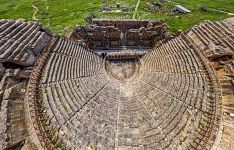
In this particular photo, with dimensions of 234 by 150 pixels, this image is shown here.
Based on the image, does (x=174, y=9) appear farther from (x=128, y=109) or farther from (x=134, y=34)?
(x=128, y=109)

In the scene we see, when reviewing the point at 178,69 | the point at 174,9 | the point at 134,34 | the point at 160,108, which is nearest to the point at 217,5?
the point at 174,9

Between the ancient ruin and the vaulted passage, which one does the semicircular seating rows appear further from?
the vaulted passage

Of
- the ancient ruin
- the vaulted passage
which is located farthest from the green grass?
the ancient ruin

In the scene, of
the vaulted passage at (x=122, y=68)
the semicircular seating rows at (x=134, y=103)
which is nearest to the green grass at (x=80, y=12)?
the vaulted passage at (x=122, y=68)

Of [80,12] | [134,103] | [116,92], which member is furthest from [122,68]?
[80,12]

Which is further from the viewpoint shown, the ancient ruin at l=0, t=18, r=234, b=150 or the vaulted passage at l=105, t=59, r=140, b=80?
the vaulted passage at l=105, t=59, r=140, b=80

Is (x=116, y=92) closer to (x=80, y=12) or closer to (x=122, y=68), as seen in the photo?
(x=122, y=68)

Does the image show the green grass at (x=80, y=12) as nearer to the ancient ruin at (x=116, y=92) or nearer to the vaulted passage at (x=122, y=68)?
the vaulted passage at (x=122, y=68)

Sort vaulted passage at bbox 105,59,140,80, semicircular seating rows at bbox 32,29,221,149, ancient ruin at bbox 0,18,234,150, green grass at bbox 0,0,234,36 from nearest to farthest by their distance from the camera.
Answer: ancient ruin at bbox 0,18,234,150
semicircular seating rows at bbox 32,29,221,149
vaulted passage at bbox 105,59,140,80
green grass at bbox 0,0,234,36
